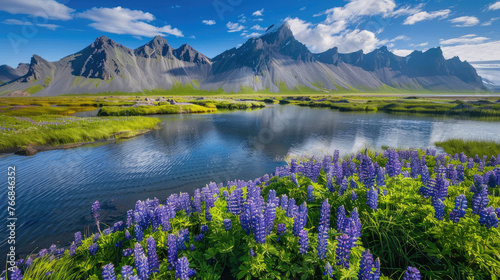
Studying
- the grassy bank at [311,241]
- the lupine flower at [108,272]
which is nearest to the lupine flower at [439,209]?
the grassy bank at [311,241]

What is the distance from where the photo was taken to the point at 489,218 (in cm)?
359

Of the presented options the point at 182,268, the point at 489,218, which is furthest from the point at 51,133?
the point at 489,218

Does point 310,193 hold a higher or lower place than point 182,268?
lower

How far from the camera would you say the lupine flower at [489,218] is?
3525 millimetres

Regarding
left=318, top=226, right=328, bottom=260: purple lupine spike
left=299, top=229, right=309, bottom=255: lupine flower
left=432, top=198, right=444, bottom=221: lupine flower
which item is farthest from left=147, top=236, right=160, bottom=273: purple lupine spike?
left=432, top=198, right=444, bottom=221: lupine flower

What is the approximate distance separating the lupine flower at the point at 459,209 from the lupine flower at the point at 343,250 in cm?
253

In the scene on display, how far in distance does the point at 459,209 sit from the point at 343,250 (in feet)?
8.92

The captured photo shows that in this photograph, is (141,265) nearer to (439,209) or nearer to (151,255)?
(151,255)

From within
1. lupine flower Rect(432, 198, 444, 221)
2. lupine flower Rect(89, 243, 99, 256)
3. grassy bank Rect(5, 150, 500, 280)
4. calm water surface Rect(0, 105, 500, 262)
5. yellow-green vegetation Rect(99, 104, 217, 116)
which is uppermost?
yellow-green vegetation Rect(99, 104, 217, 116)

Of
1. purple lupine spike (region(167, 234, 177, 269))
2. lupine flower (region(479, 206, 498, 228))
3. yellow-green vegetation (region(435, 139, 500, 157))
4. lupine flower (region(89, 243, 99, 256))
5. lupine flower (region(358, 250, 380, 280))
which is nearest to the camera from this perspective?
lupine flower (region(358, 250, 380, 280))

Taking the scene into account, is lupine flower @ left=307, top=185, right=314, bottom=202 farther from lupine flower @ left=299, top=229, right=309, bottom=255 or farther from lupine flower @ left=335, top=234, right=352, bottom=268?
lupine flower @ left=335, top=234, right=352, bottom=268

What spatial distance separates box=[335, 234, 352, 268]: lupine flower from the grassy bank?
0.01 meters

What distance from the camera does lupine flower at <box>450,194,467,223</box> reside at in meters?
3.97

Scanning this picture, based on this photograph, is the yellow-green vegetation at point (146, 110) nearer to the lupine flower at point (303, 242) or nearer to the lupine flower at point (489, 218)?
the lupine flower at point (303, 242)
